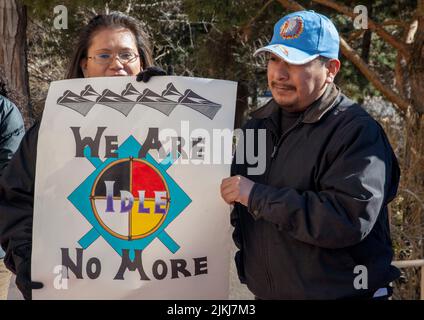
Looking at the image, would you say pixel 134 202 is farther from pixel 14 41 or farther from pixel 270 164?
pixel 14 41

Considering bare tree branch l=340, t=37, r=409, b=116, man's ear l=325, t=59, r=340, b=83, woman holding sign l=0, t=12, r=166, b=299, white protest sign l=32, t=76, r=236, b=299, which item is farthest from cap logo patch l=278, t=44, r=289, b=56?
bare tree branch l=340, t=37, r=409, b=116

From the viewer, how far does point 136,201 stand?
2518 millimetres

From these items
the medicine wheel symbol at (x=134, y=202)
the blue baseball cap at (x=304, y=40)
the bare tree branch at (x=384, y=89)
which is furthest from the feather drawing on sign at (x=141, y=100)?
the bare tree branch at (x=384, y=89)

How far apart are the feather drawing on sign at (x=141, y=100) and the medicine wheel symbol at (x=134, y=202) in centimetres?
23

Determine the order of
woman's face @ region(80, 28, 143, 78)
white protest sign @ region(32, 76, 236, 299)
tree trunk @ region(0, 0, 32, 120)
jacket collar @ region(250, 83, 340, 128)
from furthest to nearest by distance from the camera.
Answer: tree trunk @ region(0, 0, 32, 120) < woman's face @ region(80, 28, 143, 78) < white protest sign @ region(32, 76, 236, 299) < jacket collar @ region(250, 83, 340, 128)

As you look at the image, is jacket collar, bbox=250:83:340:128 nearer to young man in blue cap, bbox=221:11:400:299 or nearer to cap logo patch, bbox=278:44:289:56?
young man in blue cap, bbox=221:11:400:299

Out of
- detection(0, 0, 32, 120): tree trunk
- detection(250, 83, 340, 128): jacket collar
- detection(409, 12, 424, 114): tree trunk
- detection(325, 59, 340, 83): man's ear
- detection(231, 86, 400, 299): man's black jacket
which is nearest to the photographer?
detection(231, 86, 400, 299): man's black jacket

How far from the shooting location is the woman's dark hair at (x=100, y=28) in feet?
9.15

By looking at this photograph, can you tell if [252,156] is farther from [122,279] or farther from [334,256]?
[122,279]

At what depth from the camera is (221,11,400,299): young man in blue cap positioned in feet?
6.98
